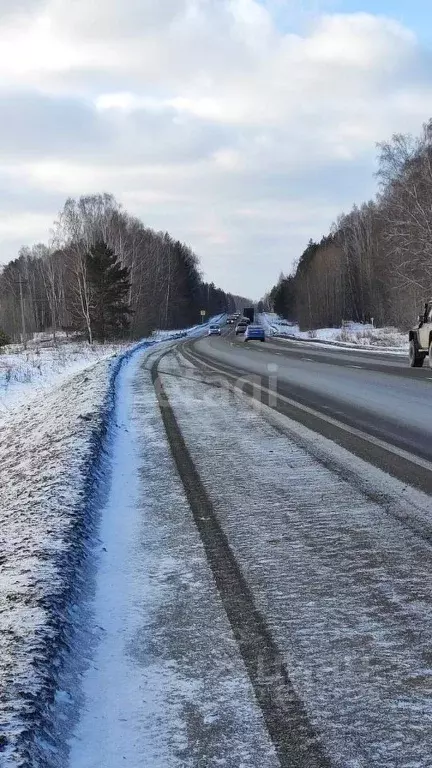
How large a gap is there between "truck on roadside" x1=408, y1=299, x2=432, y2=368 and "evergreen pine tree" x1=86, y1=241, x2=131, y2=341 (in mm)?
30763

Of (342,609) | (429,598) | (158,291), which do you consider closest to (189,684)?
(342,609)

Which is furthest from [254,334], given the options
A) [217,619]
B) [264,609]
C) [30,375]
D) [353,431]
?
[217,619]

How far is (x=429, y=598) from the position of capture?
357 cm

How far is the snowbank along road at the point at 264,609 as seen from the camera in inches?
95.9

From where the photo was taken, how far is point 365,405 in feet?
37.9

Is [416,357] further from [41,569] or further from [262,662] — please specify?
[262,662]

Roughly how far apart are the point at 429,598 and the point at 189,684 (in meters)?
1.54

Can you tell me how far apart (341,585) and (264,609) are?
22.1 inches

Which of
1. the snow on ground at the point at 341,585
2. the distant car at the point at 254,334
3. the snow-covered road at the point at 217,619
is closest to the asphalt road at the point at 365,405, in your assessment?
the snow on ground at the point at 341,585

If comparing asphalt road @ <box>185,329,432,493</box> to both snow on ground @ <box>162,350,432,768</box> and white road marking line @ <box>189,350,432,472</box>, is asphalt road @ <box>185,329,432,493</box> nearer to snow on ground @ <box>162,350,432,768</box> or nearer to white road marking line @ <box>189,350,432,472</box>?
white road marking line @ <box>189,350,432,472</box>

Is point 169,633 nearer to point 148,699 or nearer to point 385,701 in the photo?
point 148,699

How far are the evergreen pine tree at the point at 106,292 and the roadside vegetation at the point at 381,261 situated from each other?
65.5ft

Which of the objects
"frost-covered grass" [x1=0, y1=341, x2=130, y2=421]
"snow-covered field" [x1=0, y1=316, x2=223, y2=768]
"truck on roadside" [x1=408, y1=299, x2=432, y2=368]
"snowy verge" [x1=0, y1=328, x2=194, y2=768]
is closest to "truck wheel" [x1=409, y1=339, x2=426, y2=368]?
"truck on roadside" [x1=408, y1=299, x2=432, y2=368]

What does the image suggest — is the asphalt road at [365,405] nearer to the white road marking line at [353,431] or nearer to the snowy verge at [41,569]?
the white road marking line at [353,431]
